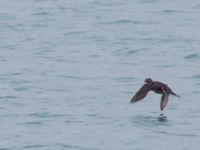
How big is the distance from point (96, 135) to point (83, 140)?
30 cm

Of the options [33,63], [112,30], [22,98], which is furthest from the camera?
[112,30]

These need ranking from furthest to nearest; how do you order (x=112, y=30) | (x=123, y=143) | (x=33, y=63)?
(x=112, y=30) → (x=33, y=63) → (x=123, y=143)

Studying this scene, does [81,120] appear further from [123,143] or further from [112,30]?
[112,30]

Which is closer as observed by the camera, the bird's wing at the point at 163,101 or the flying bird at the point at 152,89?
the flying bird at the point at 152,89

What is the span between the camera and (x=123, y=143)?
577 inches

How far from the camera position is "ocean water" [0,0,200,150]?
15.1 metres

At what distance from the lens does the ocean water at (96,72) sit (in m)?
15.1

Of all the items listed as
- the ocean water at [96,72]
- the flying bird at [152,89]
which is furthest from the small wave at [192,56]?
the flying bird at [152,89]

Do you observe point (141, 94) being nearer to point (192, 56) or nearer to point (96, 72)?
point (96, 72)

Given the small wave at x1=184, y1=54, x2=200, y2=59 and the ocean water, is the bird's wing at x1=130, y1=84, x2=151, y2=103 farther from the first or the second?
the small wave at x1=184, y1=54, x2=200, y2=59

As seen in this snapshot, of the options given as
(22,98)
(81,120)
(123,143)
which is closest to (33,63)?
(22,98)

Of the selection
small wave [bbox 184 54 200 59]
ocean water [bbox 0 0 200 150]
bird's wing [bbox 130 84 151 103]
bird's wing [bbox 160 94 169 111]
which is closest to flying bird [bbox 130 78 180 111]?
bird's wing [bbox 130 84 151 103]

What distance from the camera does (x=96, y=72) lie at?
19.6 metres

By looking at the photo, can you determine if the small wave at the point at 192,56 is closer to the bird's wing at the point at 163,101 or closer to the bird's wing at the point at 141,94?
the bird's wing at the point at 163,101
